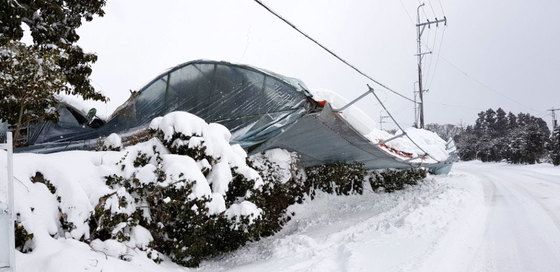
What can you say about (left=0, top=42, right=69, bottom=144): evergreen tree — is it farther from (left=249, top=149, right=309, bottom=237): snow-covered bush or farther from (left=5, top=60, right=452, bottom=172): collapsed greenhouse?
(left=249, top=149, right=309, bottom=237): snow-covered bush

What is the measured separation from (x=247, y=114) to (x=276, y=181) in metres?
1.82

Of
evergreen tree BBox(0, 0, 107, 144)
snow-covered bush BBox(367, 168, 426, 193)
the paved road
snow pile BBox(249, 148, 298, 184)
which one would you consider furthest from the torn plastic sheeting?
evergreen tree BBox(0, 0, 107, 144)

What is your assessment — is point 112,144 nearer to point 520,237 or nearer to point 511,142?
point 520,237

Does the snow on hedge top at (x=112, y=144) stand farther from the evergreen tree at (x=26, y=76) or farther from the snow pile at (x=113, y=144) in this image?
the evergreen tree at (x=26, y=76)

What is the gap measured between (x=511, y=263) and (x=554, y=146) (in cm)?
3167

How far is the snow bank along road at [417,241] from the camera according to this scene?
16.3 feet

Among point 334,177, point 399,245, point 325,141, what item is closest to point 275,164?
point 325,141

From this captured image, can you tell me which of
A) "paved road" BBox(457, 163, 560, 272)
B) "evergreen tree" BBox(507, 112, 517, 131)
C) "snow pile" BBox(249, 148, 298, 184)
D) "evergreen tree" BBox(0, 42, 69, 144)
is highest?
"evergreen tree" BBox(507, 112, 517, 131)

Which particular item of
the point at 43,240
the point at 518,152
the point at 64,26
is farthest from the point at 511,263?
the point at 518,152

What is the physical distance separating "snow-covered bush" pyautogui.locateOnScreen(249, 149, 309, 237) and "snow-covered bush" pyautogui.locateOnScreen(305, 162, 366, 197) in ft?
3.93

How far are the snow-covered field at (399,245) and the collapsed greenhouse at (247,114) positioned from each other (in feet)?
5.94

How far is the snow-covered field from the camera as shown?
4.68m

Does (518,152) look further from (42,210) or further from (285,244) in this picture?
(42,210)

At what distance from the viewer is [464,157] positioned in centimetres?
5275
